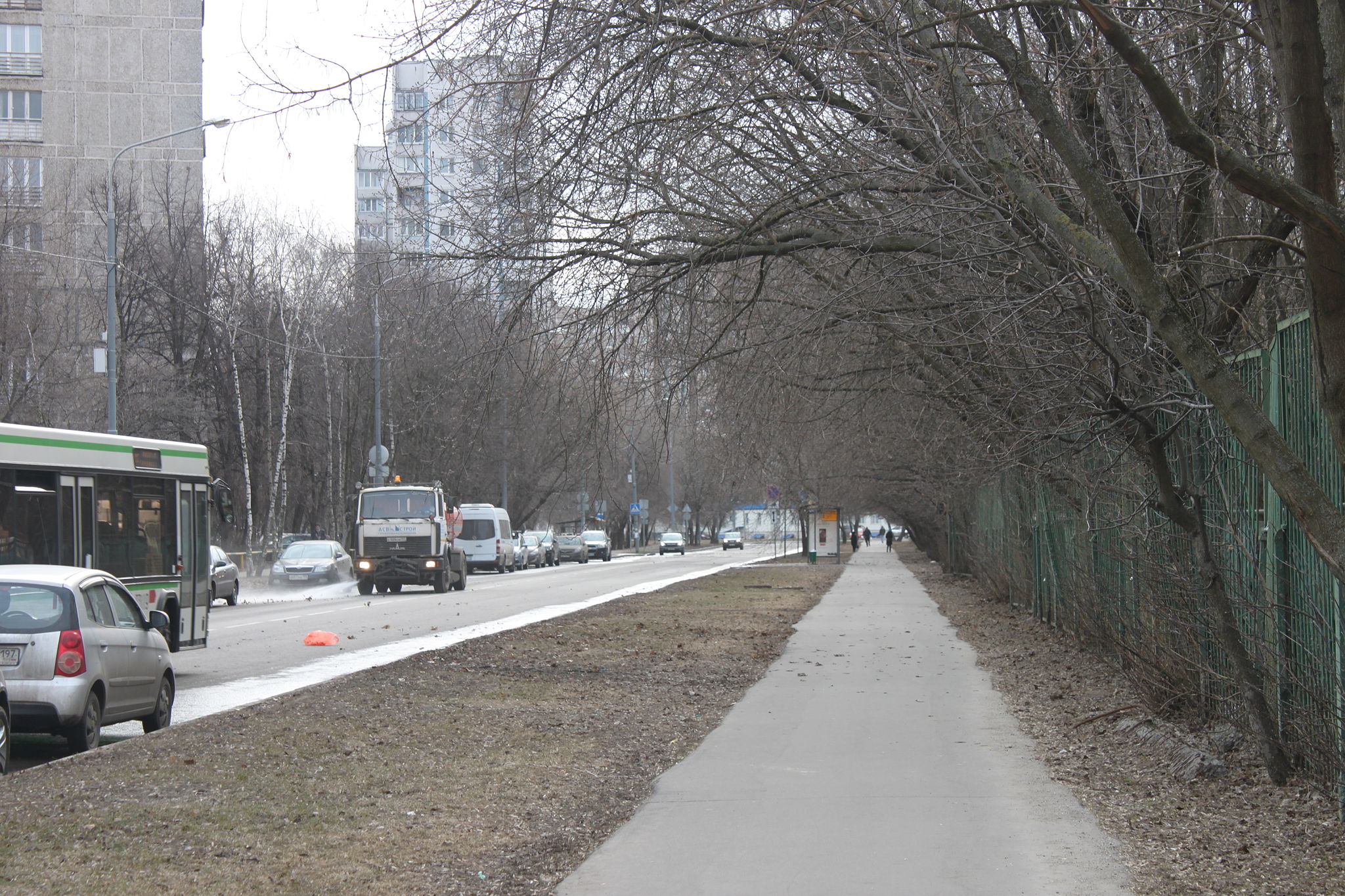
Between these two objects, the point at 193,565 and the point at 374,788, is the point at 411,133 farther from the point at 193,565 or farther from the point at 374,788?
the point at 193,565

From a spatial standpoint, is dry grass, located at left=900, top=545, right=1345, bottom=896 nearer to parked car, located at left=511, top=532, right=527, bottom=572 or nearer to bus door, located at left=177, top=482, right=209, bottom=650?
bus door, located at left=177, top=482, right=209, bottom=650

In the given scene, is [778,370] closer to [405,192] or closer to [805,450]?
[405,192]

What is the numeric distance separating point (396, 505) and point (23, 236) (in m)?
13.8

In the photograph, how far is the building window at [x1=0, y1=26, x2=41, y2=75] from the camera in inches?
2256

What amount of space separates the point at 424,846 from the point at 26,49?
60.9 m

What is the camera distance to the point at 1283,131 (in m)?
9.05

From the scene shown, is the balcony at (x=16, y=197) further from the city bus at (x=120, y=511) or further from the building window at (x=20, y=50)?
the city bus at (x=120, y=511)

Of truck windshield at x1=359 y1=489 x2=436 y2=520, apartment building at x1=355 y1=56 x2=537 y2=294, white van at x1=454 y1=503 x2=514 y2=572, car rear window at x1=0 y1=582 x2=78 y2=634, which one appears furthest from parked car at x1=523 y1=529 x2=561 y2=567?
car rear window at x1=0 y1=582 x2=78 y2=634

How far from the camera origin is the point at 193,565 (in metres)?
16.0

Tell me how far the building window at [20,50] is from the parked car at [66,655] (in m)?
54.8

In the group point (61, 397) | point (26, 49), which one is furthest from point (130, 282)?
point (26, 49)

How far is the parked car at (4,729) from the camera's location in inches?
334

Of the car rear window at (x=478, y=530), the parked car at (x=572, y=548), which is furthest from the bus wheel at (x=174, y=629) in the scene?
the parked car at (x=572, y=548)

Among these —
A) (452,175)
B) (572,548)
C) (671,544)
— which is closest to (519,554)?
(572,548)
